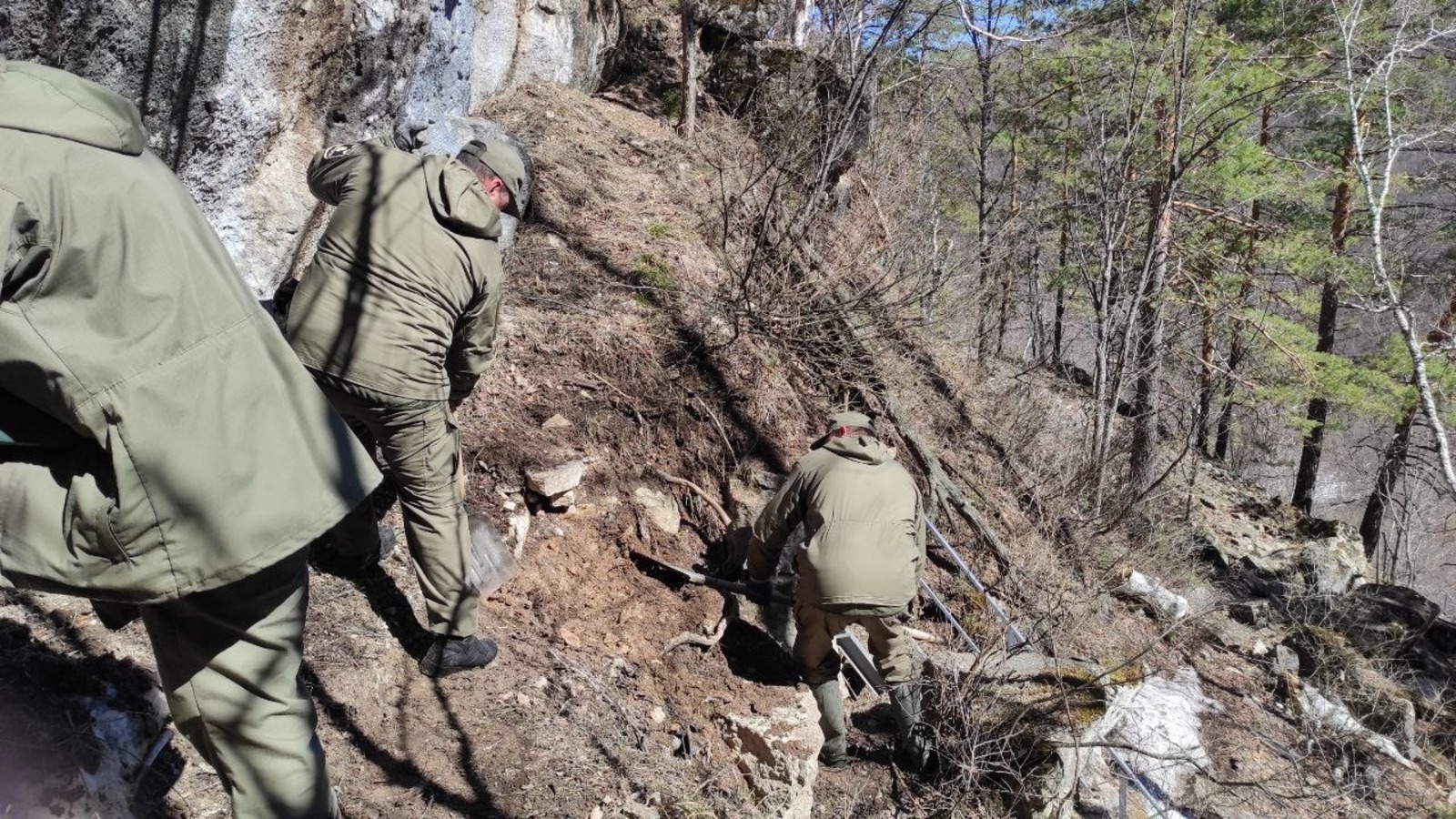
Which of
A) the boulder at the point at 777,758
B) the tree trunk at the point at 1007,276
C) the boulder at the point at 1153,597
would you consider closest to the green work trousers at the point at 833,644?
the boulder at the point at 777,758

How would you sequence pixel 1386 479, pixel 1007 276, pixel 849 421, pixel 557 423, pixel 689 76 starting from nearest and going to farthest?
pixel 849 421, pixel 557 423, pixel 689 76, pixel 1007 276, pixel 1386 479

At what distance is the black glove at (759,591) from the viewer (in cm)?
491

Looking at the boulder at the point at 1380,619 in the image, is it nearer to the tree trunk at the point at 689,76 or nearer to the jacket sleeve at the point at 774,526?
the jacket sleeve at the point at 774,526

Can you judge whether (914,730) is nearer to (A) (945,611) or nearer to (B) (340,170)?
(A) (945,611)

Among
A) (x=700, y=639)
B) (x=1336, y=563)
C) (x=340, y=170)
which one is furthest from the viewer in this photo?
(x=1336, y=563)

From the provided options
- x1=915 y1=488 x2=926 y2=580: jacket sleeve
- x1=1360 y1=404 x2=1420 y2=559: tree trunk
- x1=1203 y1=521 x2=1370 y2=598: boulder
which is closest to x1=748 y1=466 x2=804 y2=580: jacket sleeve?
x1=915 y1=488 x2=926 y2=580: jacket sleeve

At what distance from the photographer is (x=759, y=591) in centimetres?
492

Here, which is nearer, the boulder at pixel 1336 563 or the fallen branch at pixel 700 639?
the fallen branch at pixel 700 639

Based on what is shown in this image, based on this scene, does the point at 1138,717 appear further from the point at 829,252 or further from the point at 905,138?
the point at 905,138

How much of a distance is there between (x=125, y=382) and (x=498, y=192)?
218cm

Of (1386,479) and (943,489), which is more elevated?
(943,489)

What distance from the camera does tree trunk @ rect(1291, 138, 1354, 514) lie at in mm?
14750

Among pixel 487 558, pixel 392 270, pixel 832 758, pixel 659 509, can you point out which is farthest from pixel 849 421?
pixel 392 270

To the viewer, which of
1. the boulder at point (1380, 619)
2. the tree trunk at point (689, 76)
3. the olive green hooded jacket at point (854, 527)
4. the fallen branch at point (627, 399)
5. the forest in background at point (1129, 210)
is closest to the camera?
the olive green hooded jacket at point (854, 527)
